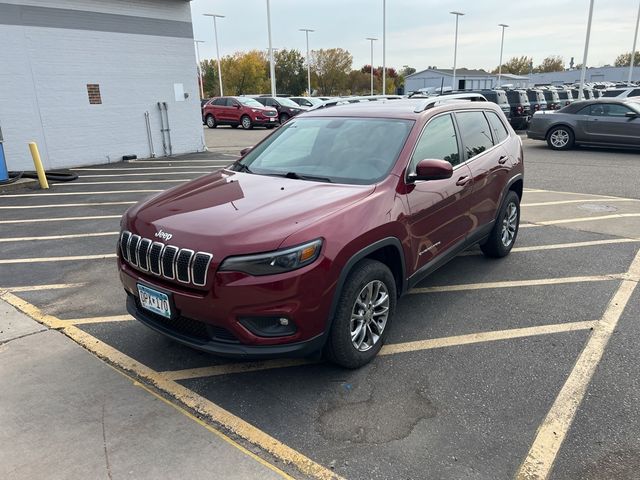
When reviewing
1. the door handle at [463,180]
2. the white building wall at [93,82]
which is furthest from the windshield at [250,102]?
the door handle at [463,180]

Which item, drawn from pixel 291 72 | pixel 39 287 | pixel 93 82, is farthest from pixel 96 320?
pixel 291 72

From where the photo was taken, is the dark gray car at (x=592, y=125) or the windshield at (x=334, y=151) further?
the dark gray car at (x=592, y=125)

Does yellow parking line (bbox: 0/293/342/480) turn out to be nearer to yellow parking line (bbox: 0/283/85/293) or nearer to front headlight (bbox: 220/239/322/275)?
yellow parking line (bbox: 0/283/85/293)

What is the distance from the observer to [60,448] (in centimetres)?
268

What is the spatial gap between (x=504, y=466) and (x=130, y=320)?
3071 millimetres

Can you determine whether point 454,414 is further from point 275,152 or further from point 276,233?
point 275,152

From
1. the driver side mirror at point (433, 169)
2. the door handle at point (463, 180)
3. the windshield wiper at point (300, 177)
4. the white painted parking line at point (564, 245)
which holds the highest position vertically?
the driver side mirror at point (433, 169)

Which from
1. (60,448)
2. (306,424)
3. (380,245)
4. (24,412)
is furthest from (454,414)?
(24,412)

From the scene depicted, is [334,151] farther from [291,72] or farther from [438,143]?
[291,72]

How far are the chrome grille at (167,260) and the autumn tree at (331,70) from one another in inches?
2889

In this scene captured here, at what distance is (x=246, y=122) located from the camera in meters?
25.7

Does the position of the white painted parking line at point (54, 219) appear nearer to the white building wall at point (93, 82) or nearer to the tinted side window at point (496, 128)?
the white building wall at point (93, 82)

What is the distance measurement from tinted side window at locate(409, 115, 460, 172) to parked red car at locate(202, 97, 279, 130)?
21.6m

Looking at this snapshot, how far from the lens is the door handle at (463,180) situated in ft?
14.1
